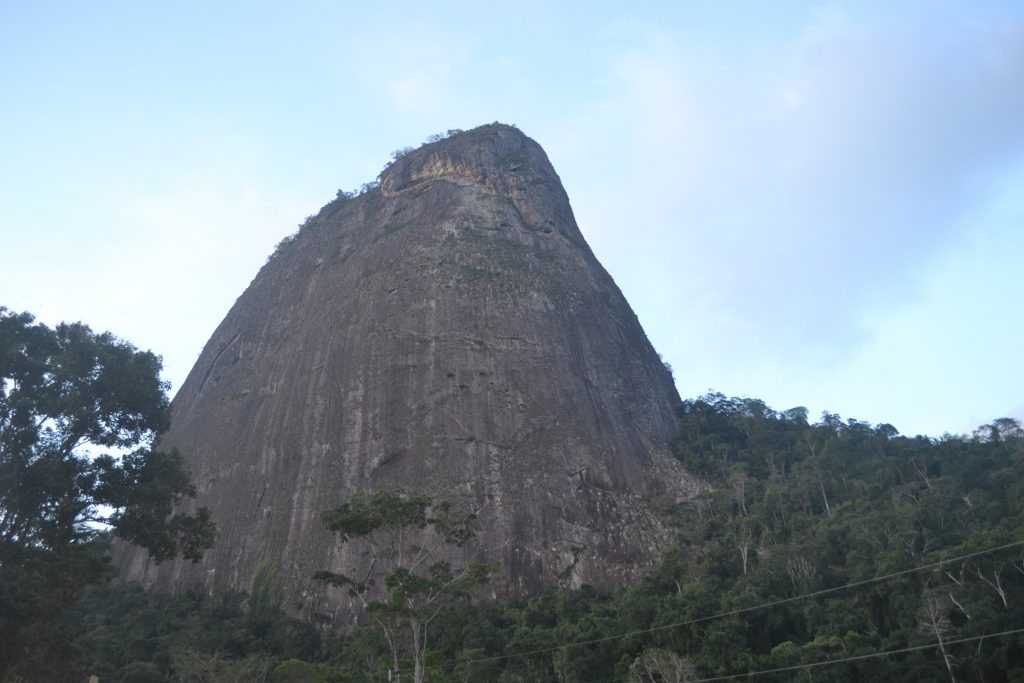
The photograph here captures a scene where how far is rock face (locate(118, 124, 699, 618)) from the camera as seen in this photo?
35.9 meters

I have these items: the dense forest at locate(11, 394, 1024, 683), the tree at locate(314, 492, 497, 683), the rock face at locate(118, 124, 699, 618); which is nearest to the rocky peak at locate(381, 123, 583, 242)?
the rock face at locate(118, 124, 699, 618)

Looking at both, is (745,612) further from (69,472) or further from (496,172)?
(496,172)

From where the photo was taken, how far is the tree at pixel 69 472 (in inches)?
598

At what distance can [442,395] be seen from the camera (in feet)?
131

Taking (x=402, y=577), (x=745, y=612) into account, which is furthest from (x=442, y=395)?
(x=402, y=577)

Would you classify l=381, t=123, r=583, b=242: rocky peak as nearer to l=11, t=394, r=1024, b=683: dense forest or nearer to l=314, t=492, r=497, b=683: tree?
l=11, t=394, r=1024, b=683: dense forest

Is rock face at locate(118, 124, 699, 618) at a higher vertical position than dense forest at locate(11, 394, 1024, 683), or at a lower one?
higher

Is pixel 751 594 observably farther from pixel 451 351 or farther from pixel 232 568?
pixel 232 568

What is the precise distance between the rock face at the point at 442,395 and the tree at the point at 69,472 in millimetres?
16722

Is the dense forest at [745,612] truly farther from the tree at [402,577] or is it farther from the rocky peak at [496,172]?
the rocky peak at [496,172]

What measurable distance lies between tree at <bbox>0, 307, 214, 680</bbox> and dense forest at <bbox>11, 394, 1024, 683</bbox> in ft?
3.78

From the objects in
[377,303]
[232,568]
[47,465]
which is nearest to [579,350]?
[377,303]

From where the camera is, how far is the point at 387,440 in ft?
126

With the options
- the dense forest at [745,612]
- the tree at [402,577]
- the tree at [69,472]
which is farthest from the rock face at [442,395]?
the tree at [69,472]
